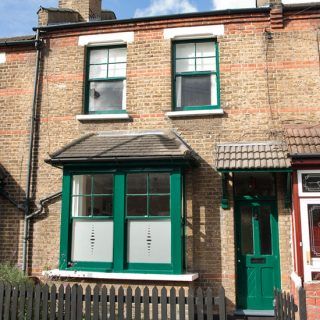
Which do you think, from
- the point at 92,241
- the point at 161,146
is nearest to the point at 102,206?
the point at 92,241

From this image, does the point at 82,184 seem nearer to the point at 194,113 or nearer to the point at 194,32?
the point at 194,113

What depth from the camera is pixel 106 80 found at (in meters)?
10.4

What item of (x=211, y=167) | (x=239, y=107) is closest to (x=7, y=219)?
(x=211, y=167)

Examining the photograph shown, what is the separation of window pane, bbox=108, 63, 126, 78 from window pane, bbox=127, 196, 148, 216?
3.27 m

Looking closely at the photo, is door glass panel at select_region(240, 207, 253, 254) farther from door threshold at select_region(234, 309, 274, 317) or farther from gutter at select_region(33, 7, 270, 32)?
gutter at select_region(33, 7, 270, 32)

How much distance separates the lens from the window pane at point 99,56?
415 inches

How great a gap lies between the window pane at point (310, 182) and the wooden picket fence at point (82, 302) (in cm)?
278

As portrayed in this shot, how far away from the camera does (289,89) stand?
371 inches

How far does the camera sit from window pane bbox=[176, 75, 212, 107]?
992 cm

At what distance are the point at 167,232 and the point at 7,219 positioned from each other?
13.4 feet

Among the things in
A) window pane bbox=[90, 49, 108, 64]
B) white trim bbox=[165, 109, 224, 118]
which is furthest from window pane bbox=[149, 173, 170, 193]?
window pane bbox=[90, 49, 108, 64]

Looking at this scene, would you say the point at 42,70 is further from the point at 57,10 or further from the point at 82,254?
the point at 82,254

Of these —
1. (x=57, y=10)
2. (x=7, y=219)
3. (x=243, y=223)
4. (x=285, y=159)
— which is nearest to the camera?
(x=285, y=159)

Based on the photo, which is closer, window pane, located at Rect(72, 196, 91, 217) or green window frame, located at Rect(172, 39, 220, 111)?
window pane, located at Rect(72, 196, 91, 217)
